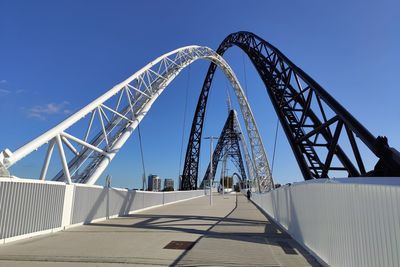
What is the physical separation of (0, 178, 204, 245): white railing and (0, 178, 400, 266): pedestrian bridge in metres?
0.03

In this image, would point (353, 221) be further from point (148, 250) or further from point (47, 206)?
point (47, 206)

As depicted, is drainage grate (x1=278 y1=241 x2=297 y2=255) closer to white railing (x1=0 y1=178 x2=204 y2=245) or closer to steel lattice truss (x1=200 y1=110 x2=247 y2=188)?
white railing (x1=0 y1=178 x2=204 y2=245)

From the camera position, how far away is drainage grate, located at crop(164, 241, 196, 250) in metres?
10.8

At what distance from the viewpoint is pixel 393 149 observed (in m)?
14.8

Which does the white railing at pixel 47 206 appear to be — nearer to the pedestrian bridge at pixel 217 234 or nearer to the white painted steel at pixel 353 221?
the pedestrian bridge at pixel 217 234

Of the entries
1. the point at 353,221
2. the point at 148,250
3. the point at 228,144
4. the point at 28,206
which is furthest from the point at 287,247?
the point at 228,144

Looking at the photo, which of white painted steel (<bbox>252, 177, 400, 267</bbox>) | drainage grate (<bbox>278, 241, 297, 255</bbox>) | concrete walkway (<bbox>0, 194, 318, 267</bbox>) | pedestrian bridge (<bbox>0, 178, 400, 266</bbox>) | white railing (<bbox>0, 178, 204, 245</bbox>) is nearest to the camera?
white painted steel (<bbox>252, 177, 400, 267</bbox>)

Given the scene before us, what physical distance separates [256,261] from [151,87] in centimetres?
2605

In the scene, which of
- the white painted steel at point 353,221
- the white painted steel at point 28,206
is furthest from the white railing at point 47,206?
the white painted steel at point 353,221

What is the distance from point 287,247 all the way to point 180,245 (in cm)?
328

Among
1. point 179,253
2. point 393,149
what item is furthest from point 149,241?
point 393,149

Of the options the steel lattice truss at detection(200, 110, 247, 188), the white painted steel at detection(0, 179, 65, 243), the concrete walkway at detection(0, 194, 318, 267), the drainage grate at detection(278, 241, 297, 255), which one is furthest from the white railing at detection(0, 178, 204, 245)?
the steel lattice truss at detection(200, 110, 247, 188)

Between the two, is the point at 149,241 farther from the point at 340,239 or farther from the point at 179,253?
the point at 340,239

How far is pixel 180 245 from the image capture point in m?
11.2
